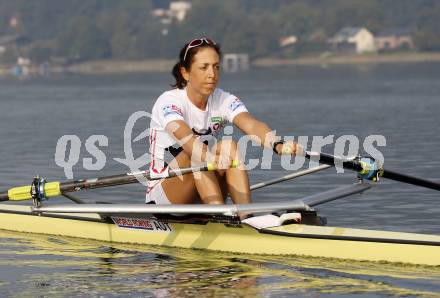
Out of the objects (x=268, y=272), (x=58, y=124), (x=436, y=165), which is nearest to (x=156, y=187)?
(x=268, y=272)

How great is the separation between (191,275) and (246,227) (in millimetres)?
1115

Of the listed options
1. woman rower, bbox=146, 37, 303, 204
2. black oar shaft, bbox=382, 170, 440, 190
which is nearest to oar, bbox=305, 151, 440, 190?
black oar shaft, bbox=382, 170, 440, 190

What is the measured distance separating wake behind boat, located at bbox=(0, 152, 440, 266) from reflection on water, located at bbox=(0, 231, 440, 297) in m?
0.13

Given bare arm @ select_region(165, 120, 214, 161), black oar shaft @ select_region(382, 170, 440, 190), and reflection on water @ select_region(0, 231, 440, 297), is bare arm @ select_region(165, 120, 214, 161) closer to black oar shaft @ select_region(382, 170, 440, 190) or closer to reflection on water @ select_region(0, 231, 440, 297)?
reflection on water @ select_region(0, 231, 440, 297)

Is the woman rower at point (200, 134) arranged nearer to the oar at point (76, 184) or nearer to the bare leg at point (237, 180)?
the bare leg at point (237, 180)

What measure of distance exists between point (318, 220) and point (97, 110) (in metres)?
43.8

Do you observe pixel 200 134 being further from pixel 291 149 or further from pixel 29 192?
pixel 29 192

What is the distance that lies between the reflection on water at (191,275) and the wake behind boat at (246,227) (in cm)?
13

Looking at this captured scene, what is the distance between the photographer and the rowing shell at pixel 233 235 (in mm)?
11773

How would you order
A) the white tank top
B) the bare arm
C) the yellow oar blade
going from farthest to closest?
the yellow oar blade → the white tank top → the bare arm

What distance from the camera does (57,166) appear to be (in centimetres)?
2489

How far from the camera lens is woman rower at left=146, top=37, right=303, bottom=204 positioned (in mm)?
12273

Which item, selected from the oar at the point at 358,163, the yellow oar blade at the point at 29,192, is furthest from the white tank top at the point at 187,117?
the yellow oar blade at the point at 29,192

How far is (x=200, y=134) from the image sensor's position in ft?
41.8
